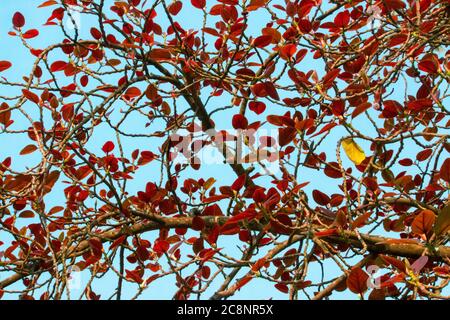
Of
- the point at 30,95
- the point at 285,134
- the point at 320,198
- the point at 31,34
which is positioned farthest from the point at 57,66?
the point at 320,198

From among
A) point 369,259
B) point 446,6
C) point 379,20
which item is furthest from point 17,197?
point 446,6

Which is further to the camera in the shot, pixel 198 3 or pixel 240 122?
pixel 198 3

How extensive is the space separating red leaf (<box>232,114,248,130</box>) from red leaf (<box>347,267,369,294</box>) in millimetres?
793

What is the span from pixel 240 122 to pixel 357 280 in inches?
32.2

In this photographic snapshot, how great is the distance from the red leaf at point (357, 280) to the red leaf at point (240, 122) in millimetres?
793

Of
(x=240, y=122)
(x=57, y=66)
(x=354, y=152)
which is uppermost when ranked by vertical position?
(x=57, y=66)

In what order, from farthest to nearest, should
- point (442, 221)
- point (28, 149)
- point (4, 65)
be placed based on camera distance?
point (28, 149) → point (4, 65) → point (442, 221)

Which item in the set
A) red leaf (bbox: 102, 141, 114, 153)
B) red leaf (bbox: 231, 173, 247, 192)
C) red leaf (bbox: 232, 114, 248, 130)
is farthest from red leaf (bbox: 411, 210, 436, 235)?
red leaf (bbox: 102, 141, 114, 153)

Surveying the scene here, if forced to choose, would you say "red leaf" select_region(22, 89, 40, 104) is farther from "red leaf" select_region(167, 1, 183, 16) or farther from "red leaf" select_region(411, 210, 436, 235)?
"red leaf" select_region(411, 210, 436, 235)

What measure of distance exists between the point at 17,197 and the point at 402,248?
60.7 inches

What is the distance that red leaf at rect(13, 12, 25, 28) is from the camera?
2.67 m

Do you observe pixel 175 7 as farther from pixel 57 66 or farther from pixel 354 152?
pixel 354 152

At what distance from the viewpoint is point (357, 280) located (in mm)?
1588
